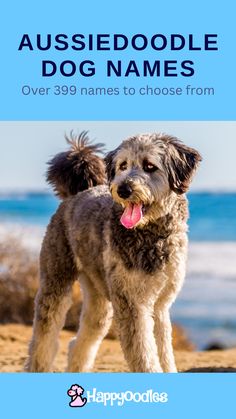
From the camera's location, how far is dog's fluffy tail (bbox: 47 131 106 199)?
8.43m

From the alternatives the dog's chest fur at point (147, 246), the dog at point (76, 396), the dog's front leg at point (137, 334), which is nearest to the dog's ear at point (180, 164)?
Result: the dog's chest fur at point (147, 246)

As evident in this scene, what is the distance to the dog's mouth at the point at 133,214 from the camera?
6.98 meters

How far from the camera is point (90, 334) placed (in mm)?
8273

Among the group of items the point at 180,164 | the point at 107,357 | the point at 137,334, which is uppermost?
the point at 180,164

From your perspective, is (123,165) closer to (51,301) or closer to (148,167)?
(148,167)

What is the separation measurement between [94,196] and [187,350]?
3275 mm

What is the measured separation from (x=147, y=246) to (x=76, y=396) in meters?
1.41

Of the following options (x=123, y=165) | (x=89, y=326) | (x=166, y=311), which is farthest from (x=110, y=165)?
(x=89, y=326)

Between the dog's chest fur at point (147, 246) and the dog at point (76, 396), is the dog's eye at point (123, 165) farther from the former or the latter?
the dog at point (76, 396)

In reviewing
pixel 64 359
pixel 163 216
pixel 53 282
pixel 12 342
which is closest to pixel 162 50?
pixel 163 216

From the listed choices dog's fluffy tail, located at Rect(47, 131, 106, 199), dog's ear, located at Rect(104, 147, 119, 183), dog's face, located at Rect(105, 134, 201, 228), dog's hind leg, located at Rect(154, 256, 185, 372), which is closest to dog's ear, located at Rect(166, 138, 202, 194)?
dog's face, located at Rect(105, 134, 201, 228)

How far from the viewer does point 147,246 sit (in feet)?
23.7

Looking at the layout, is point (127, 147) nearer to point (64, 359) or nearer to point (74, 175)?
point (74, 175)

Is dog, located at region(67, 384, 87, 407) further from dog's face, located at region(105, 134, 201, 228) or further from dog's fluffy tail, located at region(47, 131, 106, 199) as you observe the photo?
dog's fluffy tail, located at region(47, 131, 106, 199)
